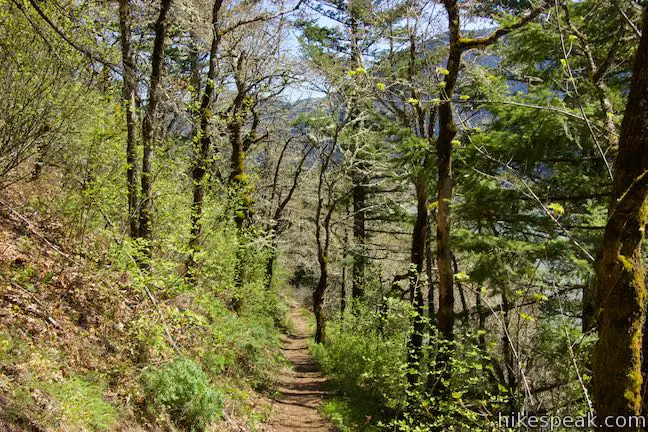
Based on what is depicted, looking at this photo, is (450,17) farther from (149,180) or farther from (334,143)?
(334,143)

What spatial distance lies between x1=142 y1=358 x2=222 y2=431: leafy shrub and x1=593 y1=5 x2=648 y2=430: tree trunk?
499 cm

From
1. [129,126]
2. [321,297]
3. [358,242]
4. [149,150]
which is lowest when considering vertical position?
[321,297]

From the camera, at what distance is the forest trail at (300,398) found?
9.53 metres

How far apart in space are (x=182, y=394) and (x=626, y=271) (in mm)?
5455

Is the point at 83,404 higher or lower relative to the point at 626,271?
lower

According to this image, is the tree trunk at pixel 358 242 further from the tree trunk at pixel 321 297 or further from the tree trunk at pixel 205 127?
A: the tree trunk at pixel 205 127

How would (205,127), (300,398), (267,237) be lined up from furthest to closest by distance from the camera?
(267,237), (300,398), (205,127)

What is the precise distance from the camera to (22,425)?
3.94 metres

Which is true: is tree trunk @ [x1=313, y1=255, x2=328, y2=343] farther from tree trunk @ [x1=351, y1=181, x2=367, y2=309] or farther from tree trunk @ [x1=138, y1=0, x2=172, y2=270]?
tree trunk @ [x1=138, y1=0, x2=172, y2=270]

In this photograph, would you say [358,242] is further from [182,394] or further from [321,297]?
[182,394]

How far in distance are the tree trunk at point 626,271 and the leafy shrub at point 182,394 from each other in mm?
4991

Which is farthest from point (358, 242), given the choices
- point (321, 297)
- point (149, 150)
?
point (149, 150)

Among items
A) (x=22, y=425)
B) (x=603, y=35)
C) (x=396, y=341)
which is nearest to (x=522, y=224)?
(x=603, y=35)

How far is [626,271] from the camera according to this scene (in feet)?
8.98
